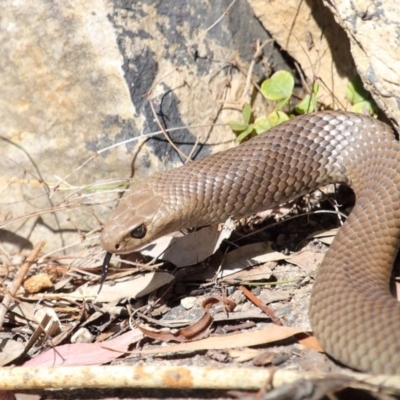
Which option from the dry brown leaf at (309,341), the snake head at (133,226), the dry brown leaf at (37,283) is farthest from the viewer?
the dry brown leaf at (37,283)

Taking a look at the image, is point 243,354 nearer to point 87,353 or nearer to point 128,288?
point 87,353

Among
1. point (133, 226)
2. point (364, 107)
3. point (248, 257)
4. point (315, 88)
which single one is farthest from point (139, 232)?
point (364, 107)

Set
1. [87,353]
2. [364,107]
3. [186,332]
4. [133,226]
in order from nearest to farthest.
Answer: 1. [186,332]
2. [87,353]
3. [133,226]
4. [364,107]

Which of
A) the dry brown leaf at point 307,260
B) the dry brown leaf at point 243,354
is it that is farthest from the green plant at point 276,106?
the dry brown leaf at point 243,354

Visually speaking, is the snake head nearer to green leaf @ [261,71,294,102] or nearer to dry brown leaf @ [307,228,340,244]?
dry brown leaf @ [307,228,340,244]

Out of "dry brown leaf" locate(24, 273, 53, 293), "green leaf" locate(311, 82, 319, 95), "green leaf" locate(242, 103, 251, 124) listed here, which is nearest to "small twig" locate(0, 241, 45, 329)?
"dry brown leaf" locate(24, 273, 53, 293)

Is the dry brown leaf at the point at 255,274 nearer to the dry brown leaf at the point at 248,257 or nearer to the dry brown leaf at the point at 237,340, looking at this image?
the dry brown leaf at the point at 248,257
